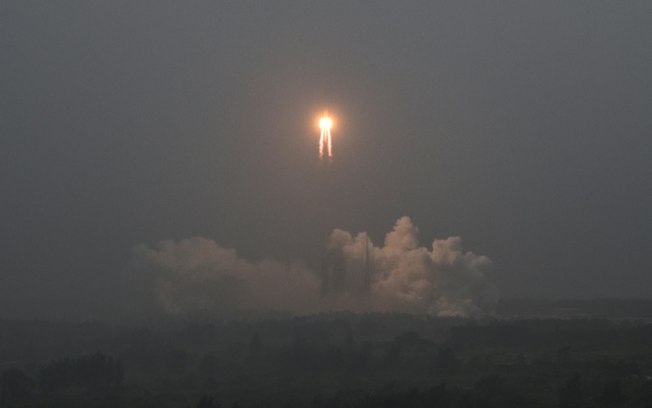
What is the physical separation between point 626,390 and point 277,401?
73.6 metres

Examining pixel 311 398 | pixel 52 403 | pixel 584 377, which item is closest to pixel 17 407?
pixel 52 403

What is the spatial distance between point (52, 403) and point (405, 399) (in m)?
81.5

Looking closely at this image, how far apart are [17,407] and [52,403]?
A: 8.82 metres

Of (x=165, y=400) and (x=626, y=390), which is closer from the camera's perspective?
(x=626, y=390)

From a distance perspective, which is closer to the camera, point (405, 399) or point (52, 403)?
point (405, 399)

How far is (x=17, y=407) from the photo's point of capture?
196 meters

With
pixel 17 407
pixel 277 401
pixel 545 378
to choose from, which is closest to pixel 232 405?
pixel 277 401

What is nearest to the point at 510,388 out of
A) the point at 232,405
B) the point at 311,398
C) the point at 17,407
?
the point at 311,398

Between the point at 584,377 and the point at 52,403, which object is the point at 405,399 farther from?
the point at 52,403

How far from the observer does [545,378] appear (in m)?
197

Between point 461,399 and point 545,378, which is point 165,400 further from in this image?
point 545,378

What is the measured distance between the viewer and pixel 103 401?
19425 centimetres

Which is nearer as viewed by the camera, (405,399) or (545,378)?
(405,399)

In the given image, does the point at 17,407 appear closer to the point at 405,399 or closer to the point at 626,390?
the point at 405,399
